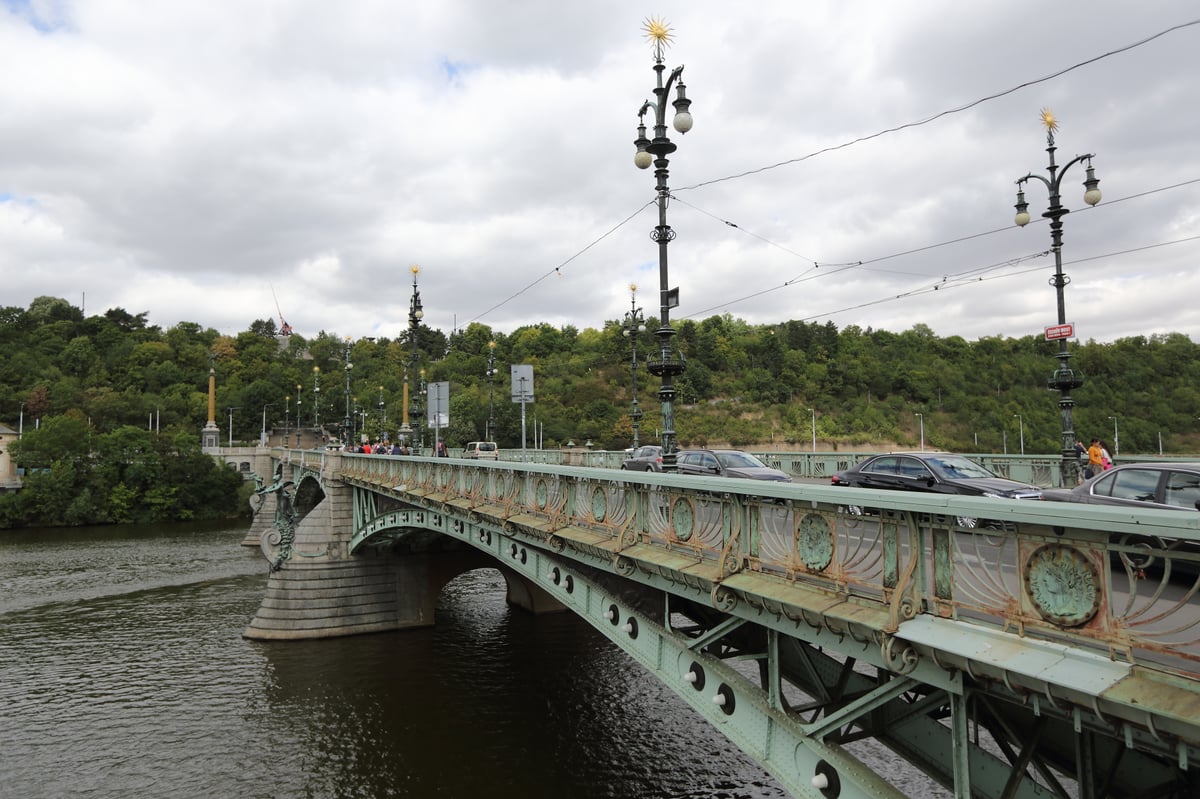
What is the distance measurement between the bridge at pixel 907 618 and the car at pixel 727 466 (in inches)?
283

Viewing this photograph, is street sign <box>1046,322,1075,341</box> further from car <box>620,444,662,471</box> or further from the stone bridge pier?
the stone bridge pier

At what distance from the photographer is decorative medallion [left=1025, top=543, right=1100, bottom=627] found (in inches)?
159

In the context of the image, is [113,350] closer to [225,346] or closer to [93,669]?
[225,346]

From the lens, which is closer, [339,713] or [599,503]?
[599,503]

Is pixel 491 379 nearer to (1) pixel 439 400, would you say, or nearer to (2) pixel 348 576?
(1) pixel 439 400

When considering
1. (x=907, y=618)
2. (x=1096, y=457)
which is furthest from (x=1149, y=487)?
(x=1096, y=457)

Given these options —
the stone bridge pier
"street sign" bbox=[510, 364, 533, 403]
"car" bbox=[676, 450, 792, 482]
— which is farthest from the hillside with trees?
"car" bbox=[676, 450, 792, 482]

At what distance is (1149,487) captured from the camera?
27.5 feet

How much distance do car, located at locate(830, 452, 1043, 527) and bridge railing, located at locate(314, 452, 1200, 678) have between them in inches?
132

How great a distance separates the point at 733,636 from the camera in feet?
29.2

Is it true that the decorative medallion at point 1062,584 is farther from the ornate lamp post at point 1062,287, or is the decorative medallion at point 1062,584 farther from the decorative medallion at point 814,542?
the ornate lamp post at point 1062,287

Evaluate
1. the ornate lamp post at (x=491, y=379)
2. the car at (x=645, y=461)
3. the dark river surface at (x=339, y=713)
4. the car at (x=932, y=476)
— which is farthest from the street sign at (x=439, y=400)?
the car at (x=932, y=476)

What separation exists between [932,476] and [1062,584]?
32.8ft

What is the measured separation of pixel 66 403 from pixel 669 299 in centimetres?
11784
